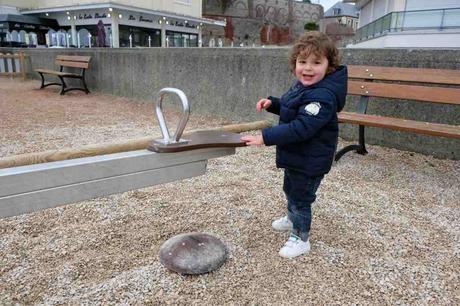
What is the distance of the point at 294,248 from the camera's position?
2.43 m

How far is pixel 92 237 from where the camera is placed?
2.63 m

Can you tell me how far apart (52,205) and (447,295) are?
1.99m

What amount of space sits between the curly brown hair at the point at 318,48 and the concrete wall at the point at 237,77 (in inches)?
105

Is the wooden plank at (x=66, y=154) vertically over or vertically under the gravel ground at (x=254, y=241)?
over

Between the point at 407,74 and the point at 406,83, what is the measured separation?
0.27 m

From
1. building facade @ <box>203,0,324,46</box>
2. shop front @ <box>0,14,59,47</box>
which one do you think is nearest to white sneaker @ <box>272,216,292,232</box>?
shop front @ <box>0,14,59,47</box>

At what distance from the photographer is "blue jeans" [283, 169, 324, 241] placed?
233 centimetres

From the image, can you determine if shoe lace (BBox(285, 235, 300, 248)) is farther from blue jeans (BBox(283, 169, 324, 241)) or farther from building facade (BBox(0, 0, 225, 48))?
building facade (BBox(0, 0, 225, 48))

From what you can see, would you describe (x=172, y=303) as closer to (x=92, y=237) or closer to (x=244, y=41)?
(x=92, y=237)

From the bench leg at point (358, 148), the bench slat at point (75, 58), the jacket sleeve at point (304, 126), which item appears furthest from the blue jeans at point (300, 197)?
the bench slat at point (75, 58)

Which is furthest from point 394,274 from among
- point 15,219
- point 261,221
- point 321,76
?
point 15,219

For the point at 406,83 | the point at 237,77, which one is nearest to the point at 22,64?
the point at 237,77

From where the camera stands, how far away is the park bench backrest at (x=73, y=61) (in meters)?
10.3

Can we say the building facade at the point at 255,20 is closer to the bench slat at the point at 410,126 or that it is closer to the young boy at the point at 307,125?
the bench slat at the point at 410,126
